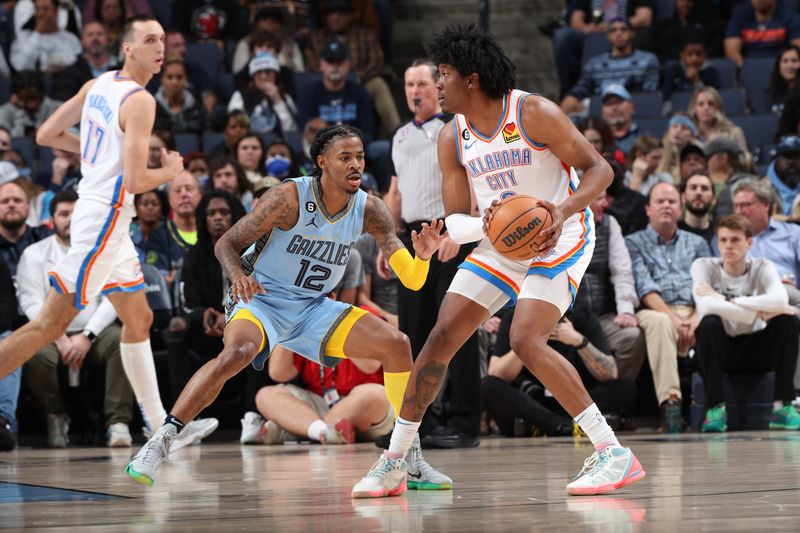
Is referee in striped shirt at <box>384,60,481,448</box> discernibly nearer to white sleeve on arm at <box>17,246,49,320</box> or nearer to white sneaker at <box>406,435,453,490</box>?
white sneaker at <box>406,435,453,490</box>

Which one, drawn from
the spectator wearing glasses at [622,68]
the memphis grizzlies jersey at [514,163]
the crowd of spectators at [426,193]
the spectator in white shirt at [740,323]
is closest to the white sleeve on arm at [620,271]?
the crowd of spectators at [426,193]

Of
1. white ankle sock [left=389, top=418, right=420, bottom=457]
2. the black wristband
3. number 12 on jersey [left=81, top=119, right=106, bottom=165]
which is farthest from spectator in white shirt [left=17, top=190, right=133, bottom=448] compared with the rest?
white ankle sock [left=389, top=418, right=420, bottom=457]

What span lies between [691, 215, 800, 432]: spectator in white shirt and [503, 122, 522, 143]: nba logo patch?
3.57 m

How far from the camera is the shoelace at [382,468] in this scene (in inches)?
159

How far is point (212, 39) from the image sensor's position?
468 inches

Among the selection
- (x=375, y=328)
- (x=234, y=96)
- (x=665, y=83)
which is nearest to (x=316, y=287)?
(x=375, y=328)

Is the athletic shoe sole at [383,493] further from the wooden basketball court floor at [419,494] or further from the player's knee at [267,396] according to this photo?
the player's knee at [267,396]

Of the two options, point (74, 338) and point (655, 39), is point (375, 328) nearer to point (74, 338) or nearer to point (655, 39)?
point (74, 338)

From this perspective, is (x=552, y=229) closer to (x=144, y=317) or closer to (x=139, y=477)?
(x=139, y=477)

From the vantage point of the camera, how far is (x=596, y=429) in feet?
13.4

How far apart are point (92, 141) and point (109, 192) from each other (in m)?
0.28

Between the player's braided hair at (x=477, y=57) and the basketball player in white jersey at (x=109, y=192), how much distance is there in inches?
71.5

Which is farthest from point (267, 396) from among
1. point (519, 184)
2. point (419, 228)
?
point (519, 184)

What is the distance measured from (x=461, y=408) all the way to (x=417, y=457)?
2089mm
